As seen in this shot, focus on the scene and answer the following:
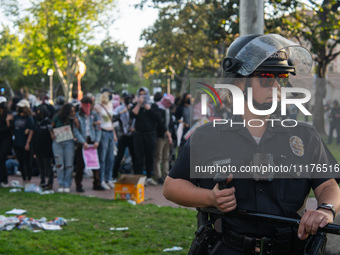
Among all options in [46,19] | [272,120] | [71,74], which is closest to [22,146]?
[272,120]

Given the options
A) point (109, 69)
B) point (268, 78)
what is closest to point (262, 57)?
point (268, 78)

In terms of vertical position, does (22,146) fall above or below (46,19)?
below

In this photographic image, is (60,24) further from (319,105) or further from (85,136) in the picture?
(319,105)

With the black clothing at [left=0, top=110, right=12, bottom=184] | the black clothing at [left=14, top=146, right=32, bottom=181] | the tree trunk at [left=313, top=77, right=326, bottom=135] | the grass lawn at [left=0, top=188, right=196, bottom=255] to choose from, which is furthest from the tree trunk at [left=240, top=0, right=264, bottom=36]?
the black clothing at [left=14, top=146, right=32, bottom=181]

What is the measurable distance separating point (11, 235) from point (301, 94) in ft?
18.4

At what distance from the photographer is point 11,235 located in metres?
6.90

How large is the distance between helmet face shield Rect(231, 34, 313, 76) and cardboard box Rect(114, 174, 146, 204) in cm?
725

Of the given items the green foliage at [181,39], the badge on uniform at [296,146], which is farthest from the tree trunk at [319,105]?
the green foliage at [181,39]

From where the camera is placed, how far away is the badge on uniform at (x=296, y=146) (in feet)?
7.73

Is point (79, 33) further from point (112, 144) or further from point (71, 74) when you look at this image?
point (112, 144)

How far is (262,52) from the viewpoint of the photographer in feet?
7.67

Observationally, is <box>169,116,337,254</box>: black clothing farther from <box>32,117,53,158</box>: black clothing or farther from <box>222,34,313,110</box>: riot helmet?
<box>32,117,53,158</box>: black clothing

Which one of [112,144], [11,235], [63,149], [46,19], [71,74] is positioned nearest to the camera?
[11,235]

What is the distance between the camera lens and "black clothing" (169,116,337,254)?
2.37 metres
